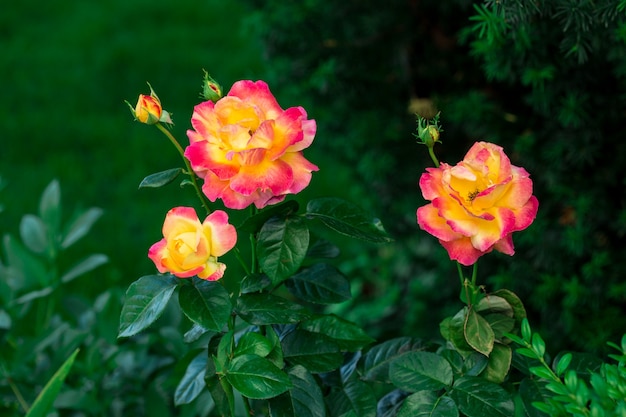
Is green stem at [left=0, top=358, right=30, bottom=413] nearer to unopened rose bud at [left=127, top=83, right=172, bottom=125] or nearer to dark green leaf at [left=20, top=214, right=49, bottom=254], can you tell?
dark green leaf at [left=20, top=214, right=49, bottom=254]

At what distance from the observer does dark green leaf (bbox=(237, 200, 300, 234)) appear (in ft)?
3.76

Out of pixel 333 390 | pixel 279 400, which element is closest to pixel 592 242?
pixel 333 390

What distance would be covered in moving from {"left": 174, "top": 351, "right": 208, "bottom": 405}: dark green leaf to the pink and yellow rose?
11.5 inches

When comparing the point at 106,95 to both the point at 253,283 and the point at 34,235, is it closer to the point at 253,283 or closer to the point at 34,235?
the point at 34,235

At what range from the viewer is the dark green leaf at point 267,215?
114 cm

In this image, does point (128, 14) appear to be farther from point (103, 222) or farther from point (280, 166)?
point (280, 166)

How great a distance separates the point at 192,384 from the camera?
130 cm

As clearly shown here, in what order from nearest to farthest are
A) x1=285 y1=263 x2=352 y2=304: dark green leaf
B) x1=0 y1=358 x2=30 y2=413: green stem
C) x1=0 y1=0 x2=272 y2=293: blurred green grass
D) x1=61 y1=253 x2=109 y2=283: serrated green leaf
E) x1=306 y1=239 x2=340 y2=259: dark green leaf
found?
x1=285 y1=263 x2=352 y2=304: dark green leaf < x1=306 y1=239 x2=340 y2=259: dark green leaf < x1=0 y1=358 x2=30 y2=413: green stem < x1=61 y1=253 x2=109 y2=283: serrated green leaf < x1=0 y1=0 x2=272 y2=293: blurred green grass

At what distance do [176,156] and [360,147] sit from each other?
5.26 ft

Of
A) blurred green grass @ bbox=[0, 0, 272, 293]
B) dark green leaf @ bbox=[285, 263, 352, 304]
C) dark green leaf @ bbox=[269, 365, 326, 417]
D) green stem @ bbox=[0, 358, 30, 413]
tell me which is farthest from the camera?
blurred green grass @ bbox=[0, 0, 272, 293]

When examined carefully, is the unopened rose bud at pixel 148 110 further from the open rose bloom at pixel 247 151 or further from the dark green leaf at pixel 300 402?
the dark green leaf at pixel 300 402

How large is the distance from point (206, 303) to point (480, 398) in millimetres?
369

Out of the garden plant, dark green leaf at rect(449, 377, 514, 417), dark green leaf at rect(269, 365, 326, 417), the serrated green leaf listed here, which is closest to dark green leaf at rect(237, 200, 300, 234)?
the garden plant

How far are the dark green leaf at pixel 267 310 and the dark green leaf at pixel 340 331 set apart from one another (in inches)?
3.6
